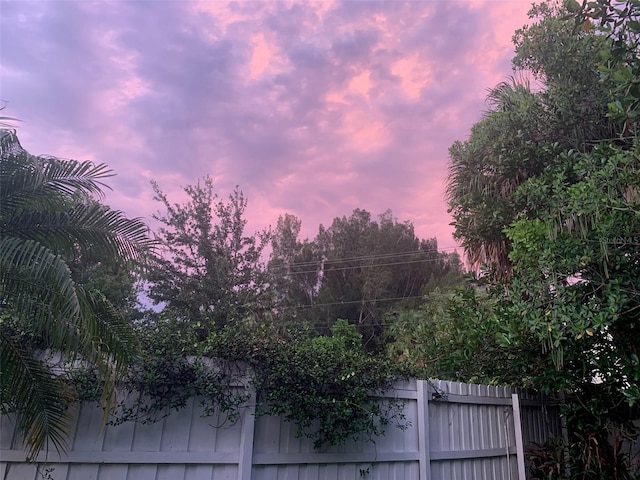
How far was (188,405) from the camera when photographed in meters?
3.58

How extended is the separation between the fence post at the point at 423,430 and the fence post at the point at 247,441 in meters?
1.85

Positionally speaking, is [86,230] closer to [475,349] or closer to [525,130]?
[475,349]

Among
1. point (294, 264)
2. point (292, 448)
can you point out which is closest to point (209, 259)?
point (294, 264)

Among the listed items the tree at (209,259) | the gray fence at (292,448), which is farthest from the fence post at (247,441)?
the tree at (209,259)

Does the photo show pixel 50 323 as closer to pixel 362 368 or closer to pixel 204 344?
pixel 204 344

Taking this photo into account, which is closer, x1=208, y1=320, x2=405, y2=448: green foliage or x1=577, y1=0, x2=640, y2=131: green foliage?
x1=577, y1=0, x2=640, y2=131: green foliage

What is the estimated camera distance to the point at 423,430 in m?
4.68

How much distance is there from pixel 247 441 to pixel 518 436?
11.8ft

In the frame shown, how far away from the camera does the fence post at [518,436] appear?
17.5ft

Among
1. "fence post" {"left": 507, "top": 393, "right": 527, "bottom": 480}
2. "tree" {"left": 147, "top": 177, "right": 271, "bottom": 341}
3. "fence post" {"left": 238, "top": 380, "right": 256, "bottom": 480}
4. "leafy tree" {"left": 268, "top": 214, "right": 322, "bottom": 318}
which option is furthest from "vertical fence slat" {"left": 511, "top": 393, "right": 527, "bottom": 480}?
"leafy tree" {"left": 268, "top": 214, "right": 322, "bottom": 318}

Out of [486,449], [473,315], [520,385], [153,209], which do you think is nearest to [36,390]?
[473,315]

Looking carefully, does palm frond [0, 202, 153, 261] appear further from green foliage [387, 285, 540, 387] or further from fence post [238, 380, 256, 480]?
green foliage [387, 285, 540, 387]

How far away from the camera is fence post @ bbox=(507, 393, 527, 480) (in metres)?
5.32

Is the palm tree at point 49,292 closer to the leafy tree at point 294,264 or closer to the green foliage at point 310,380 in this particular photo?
the green foliage at point 310,380
